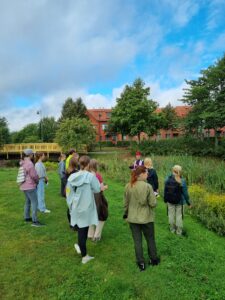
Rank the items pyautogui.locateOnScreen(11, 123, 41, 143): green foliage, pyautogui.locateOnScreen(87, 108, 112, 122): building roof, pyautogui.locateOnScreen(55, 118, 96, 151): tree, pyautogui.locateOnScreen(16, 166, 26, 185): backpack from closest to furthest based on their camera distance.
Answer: pyautogui.locateOnScreen(16, 166, 26, 185): backpack → pyautogui.locateOnScreen(55, 118, 96, 151): tree → pyautogui.locateOnScreen(11, 123, 41, 143): green foliage → pyautogui.locateOnScreen(87, 108, 112, 122): building roof

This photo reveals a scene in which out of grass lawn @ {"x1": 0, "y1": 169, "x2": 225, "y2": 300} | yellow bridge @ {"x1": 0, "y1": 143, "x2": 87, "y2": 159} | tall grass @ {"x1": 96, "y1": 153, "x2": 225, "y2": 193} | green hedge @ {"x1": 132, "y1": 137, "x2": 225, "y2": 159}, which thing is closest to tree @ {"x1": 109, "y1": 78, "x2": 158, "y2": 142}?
green hedge @ {"x1": 132, "y1": 137, "x2": 225, "y2": 159}

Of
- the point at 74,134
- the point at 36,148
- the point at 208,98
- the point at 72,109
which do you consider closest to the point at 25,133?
the point at 72,109

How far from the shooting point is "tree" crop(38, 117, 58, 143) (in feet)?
160

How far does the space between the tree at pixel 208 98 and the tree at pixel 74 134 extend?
12.0m

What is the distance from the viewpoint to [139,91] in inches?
1415

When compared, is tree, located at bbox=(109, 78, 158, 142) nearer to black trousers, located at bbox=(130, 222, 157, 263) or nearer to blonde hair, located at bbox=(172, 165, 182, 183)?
blonde hair, located at bbox=(172, 165, 182, 183)

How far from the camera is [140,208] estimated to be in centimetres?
421

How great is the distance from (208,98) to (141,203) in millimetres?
29361

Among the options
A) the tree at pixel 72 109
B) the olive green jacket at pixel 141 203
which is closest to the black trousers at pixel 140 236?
the olive green jacket at pixel 141 203

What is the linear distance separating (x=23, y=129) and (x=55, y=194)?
166 feet

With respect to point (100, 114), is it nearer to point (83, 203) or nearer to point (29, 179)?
point (29, 179)

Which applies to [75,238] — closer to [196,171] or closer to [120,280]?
[120,280]

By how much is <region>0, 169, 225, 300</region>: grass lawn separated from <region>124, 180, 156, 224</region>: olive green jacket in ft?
2.56

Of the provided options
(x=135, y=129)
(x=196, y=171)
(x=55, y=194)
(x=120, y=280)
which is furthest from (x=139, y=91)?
(x=120, y=280)
